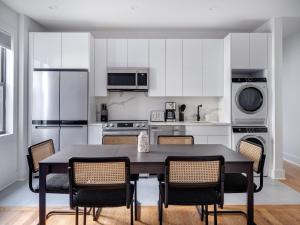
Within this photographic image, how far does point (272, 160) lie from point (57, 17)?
4.22 metres

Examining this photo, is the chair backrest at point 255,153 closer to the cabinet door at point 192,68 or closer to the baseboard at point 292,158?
the cabinet door at point 192,68

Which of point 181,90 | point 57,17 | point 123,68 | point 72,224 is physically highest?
point 57,17

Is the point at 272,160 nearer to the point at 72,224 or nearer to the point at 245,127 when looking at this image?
the point at 245,127

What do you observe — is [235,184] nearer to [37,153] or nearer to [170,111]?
[37,153]

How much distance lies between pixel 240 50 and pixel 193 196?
9.86 feet

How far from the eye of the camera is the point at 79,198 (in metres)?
1.94

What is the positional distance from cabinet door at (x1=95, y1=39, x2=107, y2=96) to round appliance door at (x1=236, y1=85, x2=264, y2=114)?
2.32 meters

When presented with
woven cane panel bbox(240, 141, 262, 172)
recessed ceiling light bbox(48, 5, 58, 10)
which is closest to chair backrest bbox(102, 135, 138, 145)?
woven cane panel bbox(240, 141, 262, 172)

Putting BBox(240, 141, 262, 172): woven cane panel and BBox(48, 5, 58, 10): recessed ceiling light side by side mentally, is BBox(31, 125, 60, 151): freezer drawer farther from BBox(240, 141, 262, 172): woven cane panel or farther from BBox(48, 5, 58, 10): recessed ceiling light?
BBox(240, 141, 262, 172): woven cane panel

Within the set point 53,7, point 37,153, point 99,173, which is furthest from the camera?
point 53,7

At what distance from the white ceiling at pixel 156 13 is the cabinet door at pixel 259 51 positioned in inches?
13.3

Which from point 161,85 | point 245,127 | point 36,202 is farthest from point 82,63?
point 245,127

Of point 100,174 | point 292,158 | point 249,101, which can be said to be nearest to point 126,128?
point 249,101

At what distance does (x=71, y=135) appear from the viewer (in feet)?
13.3
